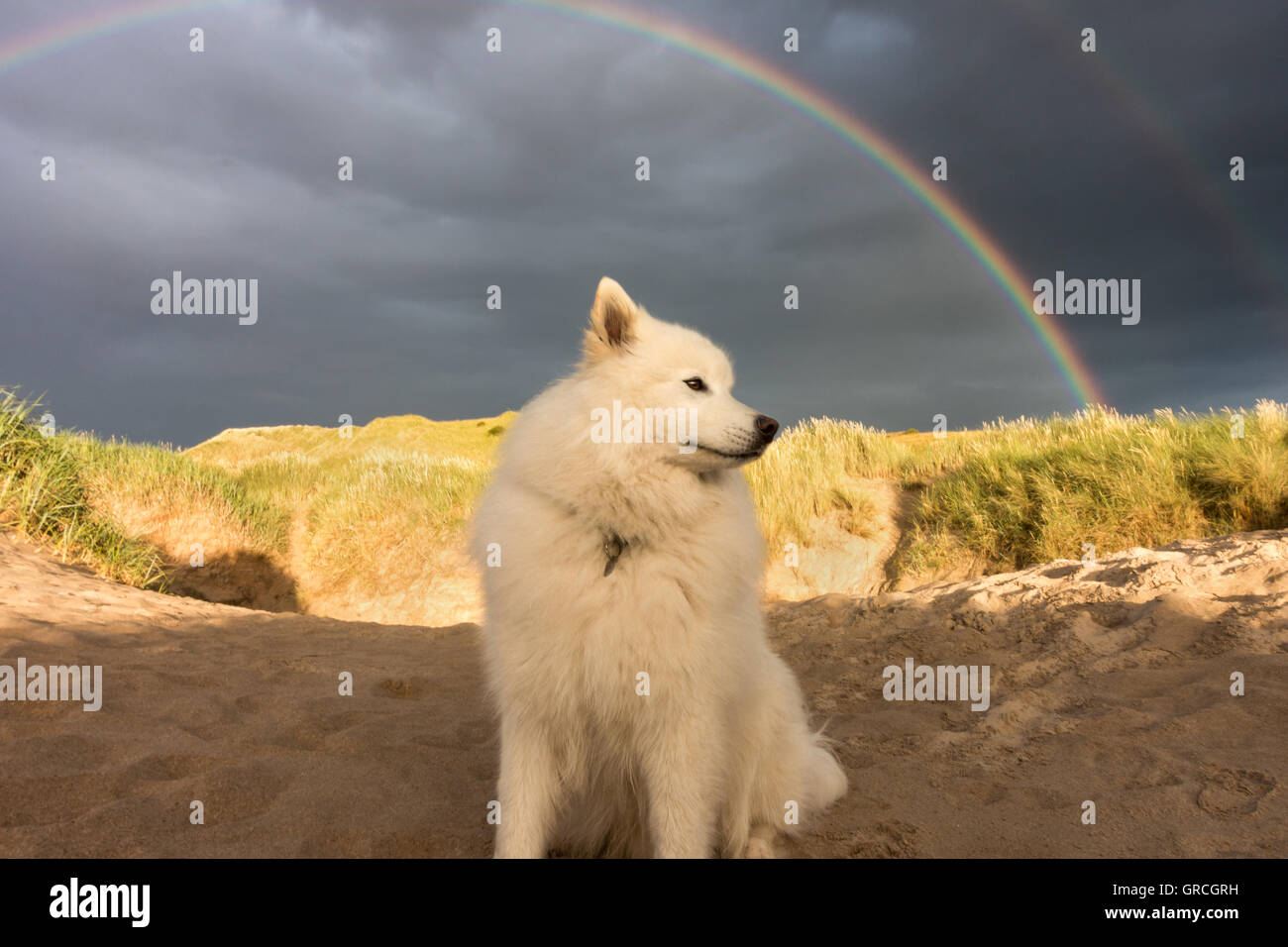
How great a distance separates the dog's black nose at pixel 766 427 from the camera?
2836mm

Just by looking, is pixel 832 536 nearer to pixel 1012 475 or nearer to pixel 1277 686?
pixel 1012 475

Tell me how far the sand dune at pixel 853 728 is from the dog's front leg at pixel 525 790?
1.88 ft

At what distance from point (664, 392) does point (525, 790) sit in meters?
1.57

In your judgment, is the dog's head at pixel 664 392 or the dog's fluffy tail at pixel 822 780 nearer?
the dog's head at pixel 664 392

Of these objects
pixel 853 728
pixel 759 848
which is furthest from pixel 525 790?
pixel 853 728

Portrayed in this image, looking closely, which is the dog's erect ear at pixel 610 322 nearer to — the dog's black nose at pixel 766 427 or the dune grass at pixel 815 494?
the dog's black nose at pixel 766 427

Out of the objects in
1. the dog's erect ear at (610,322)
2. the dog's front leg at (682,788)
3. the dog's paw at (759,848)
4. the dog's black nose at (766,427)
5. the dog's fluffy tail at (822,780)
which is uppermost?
the dog's erect ear at (610,322)

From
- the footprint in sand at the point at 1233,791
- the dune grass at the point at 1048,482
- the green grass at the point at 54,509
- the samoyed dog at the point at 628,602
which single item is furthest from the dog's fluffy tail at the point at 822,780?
the green grass at the point at 54,509

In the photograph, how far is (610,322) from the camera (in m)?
2.98

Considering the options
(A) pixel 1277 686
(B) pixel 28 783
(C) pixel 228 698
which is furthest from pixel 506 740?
(A) pixel 1277 686

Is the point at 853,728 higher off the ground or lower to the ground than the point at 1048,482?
lower

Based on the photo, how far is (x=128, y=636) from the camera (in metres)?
5.23

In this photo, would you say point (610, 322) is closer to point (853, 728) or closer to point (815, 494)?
point (853, 728)
